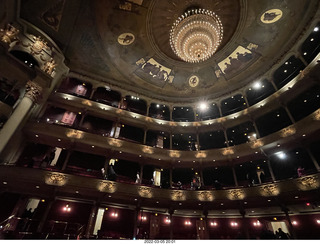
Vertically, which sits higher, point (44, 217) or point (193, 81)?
point (193, 81)

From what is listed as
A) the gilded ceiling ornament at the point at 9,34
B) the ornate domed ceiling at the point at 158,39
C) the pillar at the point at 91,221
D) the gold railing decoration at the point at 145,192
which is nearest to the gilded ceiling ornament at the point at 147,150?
the gold railing decoration at the point at 145,192

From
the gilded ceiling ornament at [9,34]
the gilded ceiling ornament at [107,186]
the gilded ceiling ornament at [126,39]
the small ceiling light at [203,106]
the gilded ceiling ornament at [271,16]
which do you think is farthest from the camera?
the small ceiling light at [203,106]

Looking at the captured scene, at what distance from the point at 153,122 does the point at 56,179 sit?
9.26 m

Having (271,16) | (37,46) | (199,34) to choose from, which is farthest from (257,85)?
(37,46)

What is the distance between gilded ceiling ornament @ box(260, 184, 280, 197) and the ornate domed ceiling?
10.1 meters

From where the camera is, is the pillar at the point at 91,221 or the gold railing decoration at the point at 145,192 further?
the gold railing decoration at the point at 145,192

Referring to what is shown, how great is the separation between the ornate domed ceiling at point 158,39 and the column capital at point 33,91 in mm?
4440

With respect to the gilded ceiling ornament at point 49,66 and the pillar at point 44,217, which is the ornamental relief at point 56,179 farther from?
the gilded ceiling ornament at point 49,66

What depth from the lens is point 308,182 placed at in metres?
9.74

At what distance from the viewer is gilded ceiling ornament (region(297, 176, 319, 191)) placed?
373 inches

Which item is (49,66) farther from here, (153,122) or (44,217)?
(44,217)

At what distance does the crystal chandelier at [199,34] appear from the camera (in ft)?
37.6

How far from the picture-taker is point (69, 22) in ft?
42.2

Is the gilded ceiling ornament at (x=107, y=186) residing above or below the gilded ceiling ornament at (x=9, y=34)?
below
